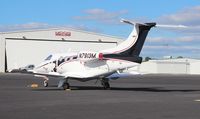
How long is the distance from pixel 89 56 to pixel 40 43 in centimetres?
7321

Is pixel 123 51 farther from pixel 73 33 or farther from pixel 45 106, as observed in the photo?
pixel 73 33

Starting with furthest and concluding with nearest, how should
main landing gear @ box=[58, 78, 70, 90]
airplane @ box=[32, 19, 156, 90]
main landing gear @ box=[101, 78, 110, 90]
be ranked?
main landing gear @ box=[101, 78, 110, 90]
main landing gear @ box=[58, 78, 70, 90]
airplane @ box=[32, 19, 156, 90]

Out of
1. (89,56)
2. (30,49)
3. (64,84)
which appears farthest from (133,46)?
(30,49)

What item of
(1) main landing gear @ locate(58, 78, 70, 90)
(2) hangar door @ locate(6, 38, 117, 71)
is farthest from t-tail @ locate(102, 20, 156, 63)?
(2) hangar door @ locate(6, 38, 117, 71)

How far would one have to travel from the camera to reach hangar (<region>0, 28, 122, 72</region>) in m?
106

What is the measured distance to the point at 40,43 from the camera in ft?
357

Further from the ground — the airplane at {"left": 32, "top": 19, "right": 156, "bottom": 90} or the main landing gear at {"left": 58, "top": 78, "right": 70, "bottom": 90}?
the airplane at {"left": 32, "top": 19, "right": 156, "bottom": 90}

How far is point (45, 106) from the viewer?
21172 millimetres

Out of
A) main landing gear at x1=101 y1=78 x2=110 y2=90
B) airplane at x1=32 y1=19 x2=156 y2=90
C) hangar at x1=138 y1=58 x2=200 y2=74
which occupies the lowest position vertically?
hangar at x1=138 y1=58 x2=200 y2=74

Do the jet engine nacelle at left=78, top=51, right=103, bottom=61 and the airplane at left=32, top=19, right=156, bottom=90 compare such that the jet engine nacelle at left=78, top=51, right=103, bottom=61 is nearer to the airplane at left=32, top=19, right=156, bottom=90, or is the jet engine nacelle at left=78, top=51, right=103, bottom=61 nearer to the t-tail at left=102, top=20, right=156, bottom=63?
the airplane at left=32, top=19, right=156, bottom=90

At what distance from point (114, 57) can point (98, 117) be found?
18.6 meters

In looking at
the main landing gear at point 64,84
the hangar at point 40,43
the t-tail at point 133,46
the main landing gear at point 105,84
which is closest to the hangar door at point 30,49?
the hangar at point 40,43

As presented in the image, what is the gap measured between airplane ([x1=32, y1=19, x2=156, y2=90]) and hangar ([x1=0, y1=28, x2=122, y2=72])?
68.5 meters

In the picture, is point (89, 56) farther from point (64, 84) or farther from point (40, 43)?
point (40, 43)
